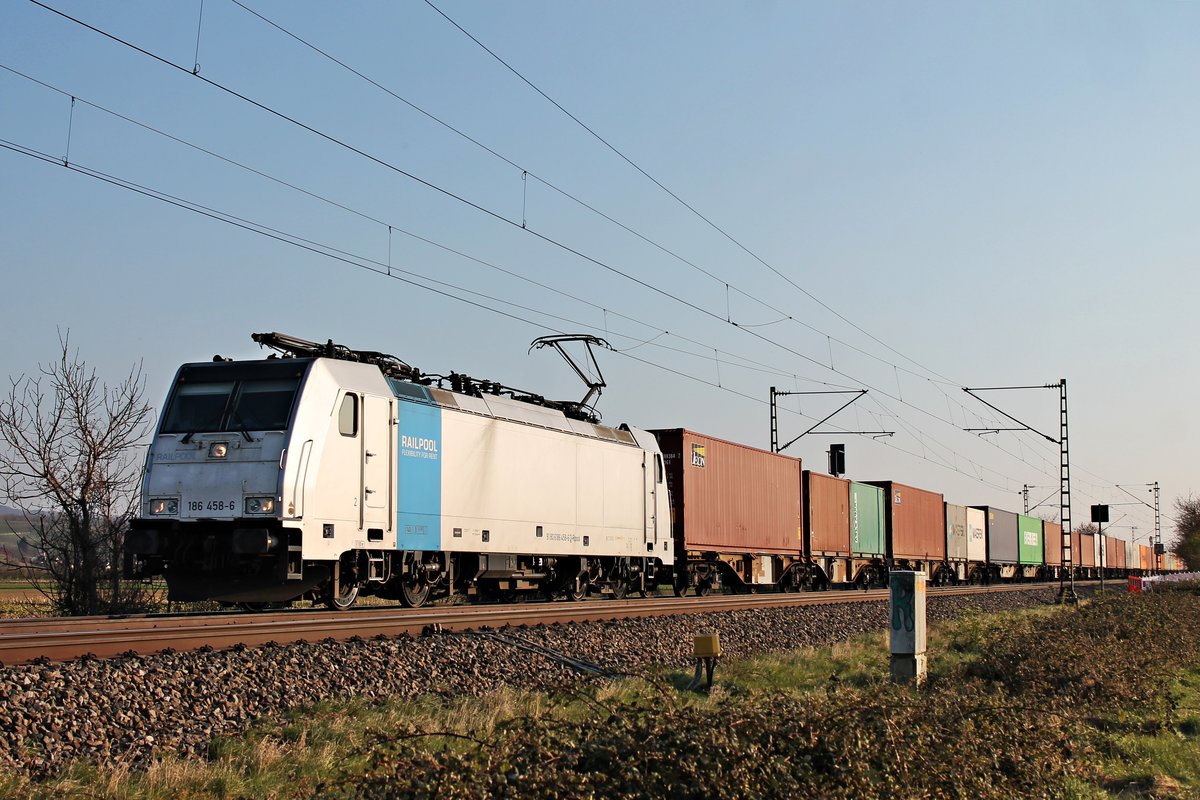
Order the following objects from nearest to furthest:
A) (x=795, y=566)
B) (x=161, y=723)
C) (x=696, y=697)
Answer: (x=161, y=723) < (x=696, y=697) < (x=795, y=566)

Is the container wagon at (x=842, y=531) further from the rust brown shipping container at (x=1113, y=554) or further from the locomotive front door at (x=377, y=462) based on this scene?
the rust brown shipping container at (x=1113, y=554)

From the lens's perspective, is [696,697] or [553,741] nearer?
[553,741]

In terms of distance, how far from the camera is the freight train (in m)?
14.4

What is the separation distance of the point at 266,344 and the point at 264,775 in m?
9.81

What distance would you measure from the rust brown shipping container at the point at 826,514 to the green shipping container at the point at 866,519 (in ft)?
1.67

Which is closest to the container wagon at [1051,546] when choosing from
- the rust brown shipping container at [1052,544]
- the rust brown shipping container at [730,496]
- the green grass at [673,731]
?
the rust brown shipping container at [1052,544]

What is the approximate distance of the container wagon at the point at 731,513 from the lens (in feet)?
84.6

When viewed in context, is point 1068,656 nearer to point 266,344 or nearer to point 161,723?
point 161,723

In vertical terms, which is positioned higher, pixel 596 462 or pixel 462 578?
pixel 596 462

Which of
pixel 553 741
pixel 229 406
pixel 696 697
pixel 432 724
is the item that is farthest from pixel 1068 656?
pixel 229 406

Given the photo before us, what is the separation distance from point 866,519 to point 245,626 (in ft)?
91.4

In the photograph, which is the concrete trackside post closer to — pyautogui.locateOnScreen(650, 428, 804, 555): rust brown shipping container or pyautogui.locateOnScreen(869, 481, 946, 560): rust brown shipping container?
pyautogui.locateOnScreen(650, 428, 804, 555): rust brown shipping container

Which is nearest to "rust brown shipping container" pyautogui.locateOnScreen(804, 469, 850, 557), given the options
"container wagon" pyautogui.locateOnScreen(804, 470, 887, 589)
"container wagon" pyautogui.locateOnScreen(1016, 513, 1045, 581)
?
"container wagon" pyautogui.locateOnScreen(804, 470, 887, 589)

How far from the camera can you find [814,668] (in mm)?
13383
